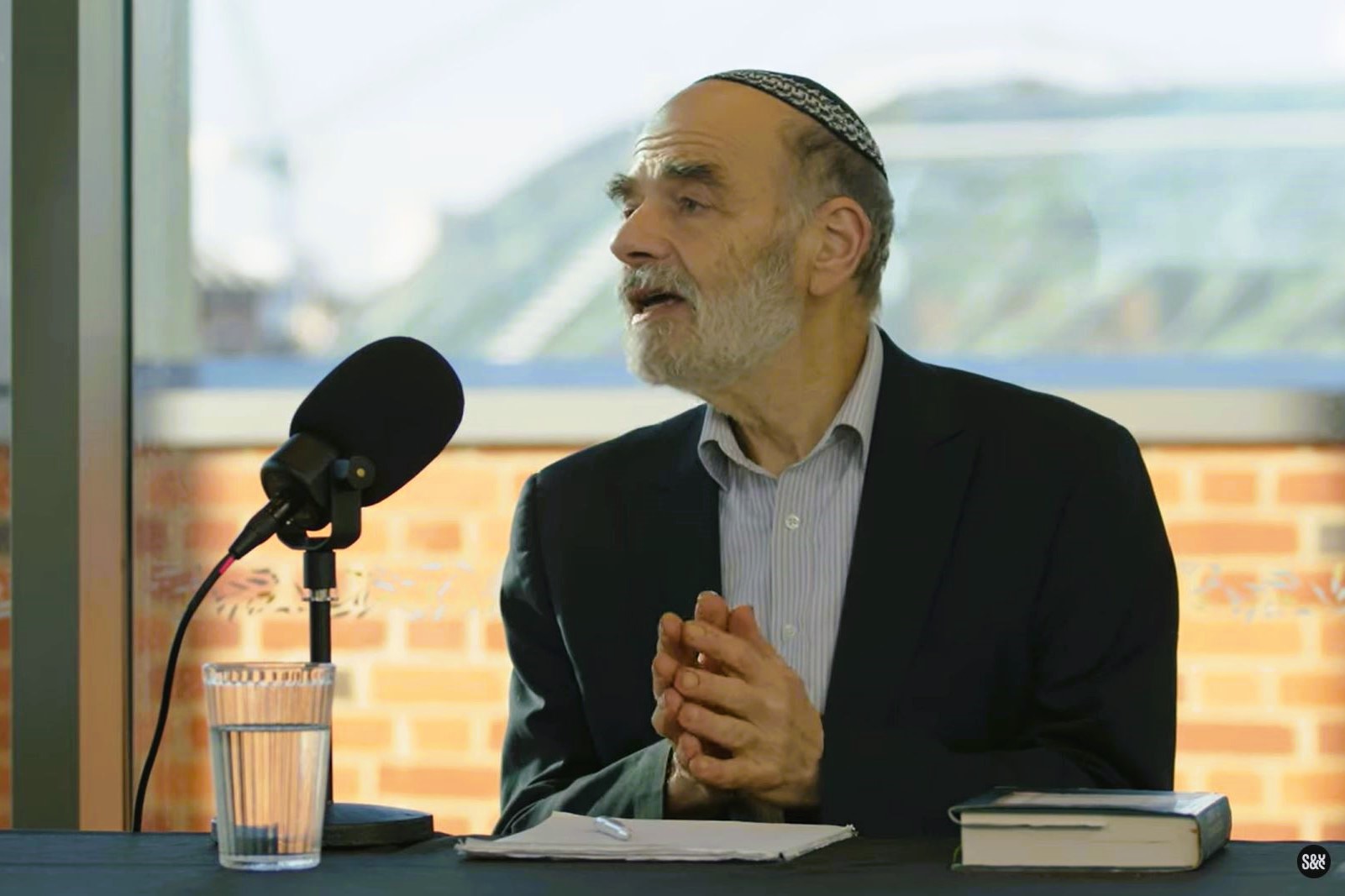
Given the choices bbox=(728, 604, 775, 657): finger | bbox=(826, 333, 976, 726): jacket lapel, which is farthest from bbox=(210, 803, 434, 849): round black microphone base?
bbox=(826, 333, 976, 726): jacket lapel

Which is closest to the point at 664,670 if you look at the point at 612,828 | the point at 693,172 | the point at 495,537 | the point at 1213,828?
the point at 612,828

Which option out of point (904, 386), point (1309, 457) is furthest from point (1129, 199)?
point (904, 386)

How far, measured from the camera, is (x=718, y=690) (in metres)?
1.75

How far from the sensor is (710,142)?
2.32m

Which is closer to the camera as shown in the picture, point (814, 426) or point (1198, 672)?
point (814, 426)

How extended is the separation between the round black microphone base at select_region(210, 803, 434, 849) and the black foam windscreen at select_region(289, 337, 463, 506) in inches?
10.8

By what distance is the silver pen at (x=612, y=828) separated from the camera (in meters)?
1.54

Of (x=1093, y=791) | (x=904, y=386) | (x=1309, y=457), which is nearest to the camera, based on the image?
(x=1093, y=791)

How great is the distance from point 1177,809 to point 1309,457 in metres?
1.32

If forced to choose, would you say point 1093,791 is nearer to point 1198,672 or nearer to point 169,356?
point 1198,672

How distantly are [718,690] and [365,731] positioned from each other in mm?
1226

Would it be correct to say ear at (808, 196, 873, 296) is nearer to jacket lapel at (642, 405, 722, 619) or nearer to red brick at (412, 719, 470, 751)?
jacket lapel at (642, 405, 722, 619)

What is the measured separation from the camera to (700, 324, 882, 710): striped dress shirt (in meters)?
2.15

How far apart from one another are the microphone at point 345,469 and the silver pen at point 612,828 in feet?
0.50
